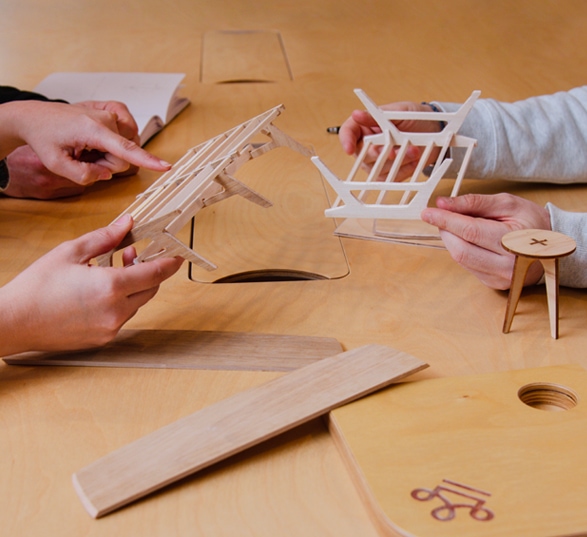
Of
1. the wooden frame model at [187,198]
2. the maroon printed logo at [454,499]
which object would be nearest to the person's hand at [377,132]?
the wooden frame model at [187,198]

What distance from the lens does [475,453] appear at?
67cm

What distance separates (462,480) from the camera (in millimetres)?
637

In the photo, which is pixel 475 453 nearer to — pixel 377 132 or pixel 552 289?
pixel 552 289

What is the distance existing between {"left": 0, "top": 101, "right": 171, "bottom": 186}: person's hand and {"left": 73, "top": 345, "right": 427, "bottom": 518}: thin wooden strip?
20.7 inches

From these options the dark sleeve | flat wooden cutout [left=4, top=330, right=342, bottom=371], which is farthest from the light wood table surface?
the dark sleeve

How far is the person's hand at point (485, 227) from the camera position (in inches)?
37.0

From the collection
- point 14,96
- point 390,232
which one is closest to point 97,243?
point 390,232

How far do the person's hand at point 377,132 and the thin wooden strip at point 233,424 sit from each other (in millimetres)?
506

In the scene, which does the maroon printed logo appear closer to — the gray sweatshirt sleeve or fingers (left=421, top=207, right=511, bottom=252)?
fingers (left=421, top=207, right=511, bottom=252)

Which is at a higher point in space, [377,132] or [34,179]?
[377,132]

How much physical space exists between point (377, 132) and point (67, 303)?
0.65 m

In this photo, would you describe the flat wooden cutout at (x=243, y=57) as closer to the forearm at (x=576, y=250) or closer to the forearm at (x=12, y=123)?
the forearm at (x=12, y=123)

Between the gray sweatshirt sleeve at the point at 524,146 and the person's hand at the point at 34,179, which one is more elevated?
the gray sweatshirt sleeve at the point at 524,146

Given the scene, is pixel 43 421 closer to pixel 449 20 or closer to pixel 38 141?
pixel 38 141
